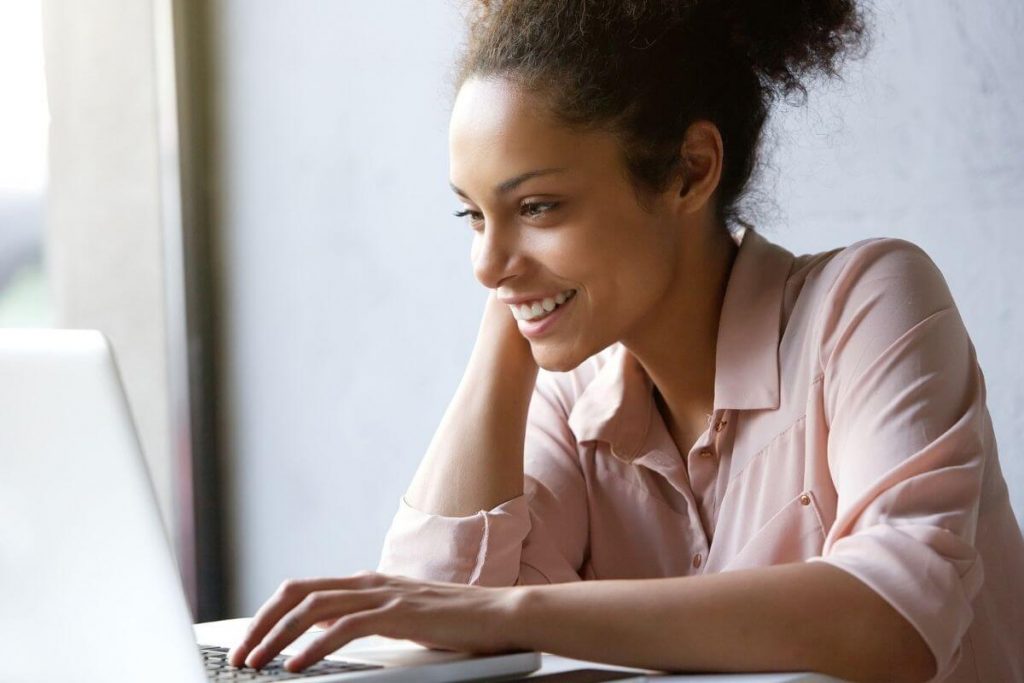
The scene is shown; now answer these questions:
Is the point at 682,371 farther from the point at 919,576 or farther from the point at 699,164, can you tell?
the point at 919,576

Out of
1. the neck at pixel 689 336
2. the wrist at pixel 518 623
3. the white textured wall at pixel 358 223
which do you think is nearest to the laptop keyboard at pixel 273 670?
the wrist at pixel 518 623

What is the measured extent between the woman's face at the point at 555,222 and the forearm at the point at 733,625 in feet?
1.43

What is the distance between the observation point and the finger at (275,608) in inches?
38.0

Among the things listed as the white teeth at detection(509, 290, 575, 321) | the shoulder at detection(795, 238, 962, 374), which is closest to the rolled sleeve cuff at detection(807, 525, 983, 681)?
the shoulder at detection(795, 238, 962, 374)

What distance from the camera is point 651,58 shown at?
138cm

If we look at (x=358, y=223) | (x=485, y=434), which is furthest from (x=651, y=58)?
(x=358, y=223)

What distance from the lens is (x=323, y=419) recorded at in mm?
2754

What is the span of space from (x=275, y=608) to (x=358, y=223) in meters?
1.71

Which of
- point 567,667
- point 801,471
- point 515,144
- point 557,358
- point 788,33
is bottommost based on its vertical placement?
point 567,667

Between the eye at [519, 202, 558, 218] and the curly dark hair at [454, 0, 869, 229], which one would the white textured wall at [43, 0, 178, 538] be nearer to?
the curly dark hair at [454, 0, 869, 229]

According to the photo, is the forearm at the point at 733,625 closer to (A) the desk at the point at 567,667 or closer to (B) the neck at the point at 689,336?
(A) the desk at the point at 567,667

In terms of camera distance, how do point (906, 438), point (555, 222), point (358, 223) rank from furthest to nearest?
point (358, 223), point (555, 222), point (906, 438)

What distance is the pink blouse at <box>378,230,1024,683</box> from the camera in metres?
1.08

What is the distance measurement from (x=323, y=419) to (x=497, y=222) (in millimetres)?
1478
